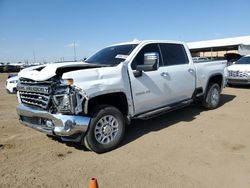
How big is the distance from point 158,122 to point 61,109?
3.01 m

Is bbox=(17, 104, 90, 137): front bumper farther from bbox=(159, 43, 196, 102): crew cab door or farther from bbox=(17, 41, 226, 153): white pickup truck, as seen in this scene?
bbox=(159, 43, 196, 102): crew cab door

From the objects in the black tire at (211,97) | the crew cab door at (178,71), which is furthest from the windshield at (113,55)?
the black tire at (211,97)

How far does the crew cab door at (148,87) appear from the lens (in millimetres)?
5081

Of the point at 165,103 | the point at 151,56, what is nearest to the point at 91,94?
the point at 151,56

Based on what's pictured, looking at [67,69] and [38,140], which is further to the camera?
[38,140]

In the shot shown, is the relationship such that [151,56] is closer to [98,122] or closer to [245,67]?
[98,122]

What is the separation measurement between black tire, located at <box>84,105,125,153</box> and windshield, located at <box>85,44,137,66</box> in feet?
3.73

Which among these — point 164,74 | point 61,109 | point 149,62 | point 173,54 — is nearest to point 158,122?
point 164,74

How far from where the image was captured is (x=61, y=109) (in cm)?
421

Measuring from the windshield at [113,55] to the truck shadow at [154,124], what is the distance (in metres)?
1.59

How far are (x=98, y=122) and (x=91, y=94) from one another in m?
0.55

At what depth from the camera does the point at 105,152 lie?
4.63 meters

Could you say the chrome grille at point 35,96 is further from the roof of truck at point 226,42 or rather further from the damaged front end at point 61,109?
the roof of truck at point 226,42

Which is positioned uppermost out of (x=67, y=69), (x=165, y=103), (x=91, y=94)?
(x=67, y=69)
